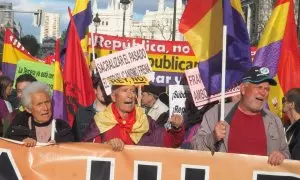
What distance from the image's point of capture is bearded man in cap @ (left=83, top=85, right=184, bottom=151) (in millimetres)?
5074

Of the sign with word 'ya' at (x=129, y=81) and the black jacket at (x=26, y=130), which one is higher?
the sign with word 'ya' at (x=129, y=81)

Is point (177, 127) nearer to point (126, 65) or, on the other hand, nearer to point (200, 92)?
point (126, 65)

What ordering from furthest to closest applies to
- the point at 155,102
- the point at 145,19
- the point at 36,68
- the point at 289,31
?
the point at 145,19 < the point at 155,102 < the point at 36,68 < the point at 289,31

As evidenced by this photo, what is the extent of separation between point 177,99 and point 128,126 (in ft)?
10.5

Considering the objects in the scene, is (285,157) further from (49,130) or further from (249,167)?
(49,130)

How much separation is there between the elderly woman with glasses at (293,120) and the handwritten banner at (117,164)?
1.69ft

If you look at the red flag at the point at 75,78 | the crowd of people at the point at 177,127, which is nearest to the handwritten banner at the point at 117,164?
the crowd of people at the point at 177,127

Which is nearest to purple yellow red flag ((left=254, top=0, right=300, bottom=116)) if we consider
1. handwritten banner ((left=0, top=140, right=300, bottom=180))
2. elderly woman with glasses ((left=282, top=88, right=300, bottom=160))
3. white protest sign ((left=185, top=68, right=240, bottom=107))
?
white protest sign ((left=185, top=68, right=240, bottom=107))

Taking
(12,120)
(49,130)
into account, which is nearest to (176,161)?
(49,130)

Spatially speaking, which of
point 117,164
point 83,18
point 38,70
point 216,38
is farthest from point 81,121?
point 83,18

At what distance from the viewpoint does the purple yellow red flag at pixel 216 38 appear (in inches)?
219

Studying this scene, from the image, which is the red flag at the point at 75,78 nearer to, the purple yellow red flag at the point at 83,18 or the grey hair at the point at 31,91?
the grey hair at the point at 31,91

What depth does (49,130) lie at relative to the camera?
17.2 ft

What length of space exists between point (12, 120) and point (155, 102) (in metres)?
4.25
